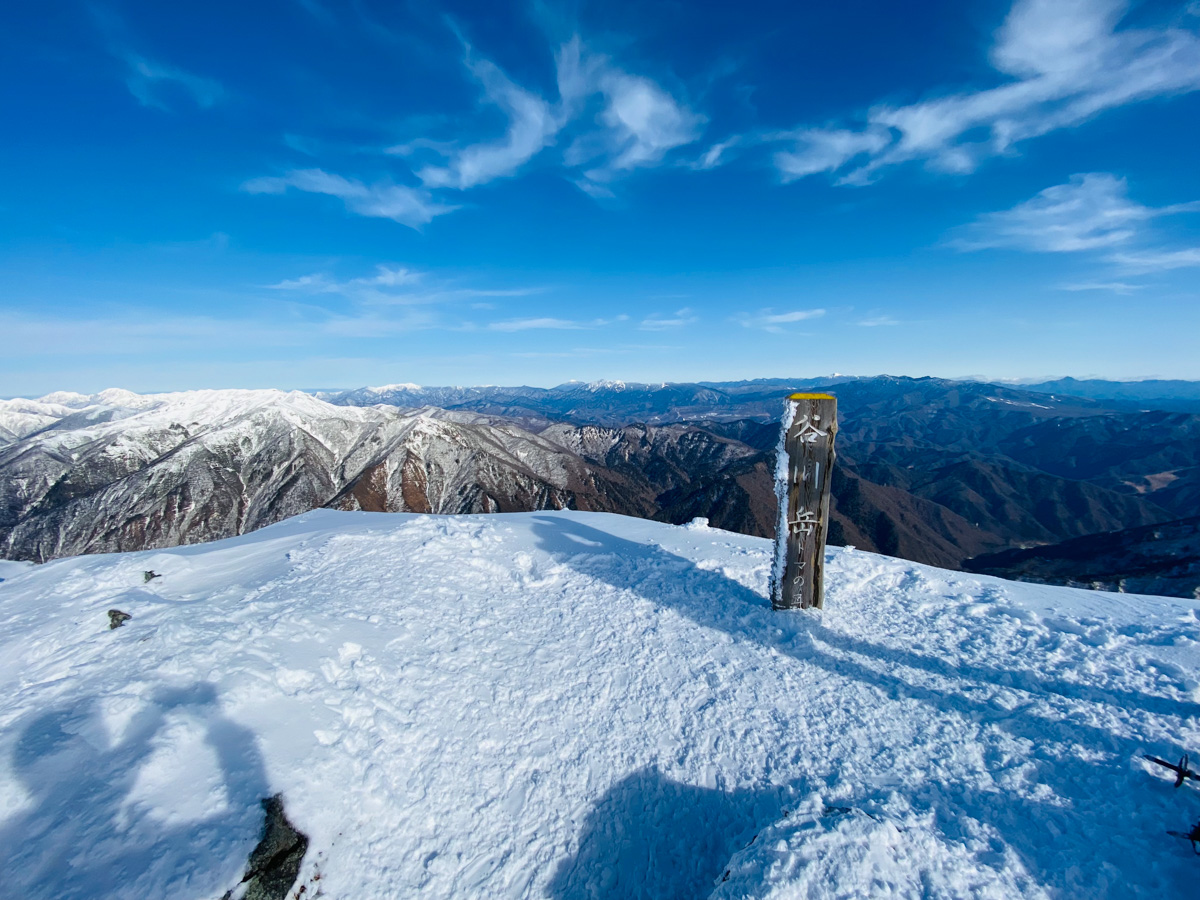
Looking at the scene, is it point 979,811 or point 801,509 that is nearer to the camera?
point 979,811

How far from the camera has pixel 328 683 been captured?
777 centimetres

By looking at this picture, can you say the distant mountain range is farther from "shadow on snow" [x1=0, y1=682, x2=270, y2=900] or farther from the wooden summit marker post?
"shadow on snow" [x1=0, y1=682, x2=270, y2=900]

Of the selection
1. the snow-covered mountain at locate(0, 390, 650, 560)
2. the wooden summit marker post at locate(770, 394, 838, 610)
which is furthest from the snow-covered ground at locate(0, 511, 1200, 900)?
the snow-covered mountain at locate(0, 390, 650, 560)

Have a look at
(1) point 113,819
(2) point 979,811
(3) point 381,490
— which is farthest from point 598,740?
(3) point 381,490

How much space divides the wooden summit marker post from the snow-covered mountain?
396ft

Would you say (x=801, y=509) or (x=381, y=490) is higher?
(x=801, y=509)

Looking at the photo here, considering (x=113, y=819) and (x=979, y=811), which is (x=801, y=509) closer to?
(x=979, y=811)

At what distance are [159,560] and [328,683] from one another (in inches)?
380

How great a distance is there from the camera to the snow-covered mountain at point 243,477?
4668 inches

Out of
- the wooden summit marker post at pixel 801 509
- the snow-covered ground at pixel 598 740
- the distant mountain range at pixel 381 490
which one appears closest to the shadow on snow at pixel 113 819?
the snow-covered ground at pixel 598 740

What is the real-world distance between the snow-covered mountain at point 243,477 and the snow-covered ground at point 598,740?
120 meters

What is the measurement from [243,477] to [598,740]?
16842 cm

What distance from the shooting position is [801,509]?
10.7m

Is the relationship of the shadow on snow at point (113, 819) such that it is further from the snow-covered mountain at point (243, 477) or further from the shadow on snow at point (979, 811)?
the snow-covered mountain at point (243, 477)
